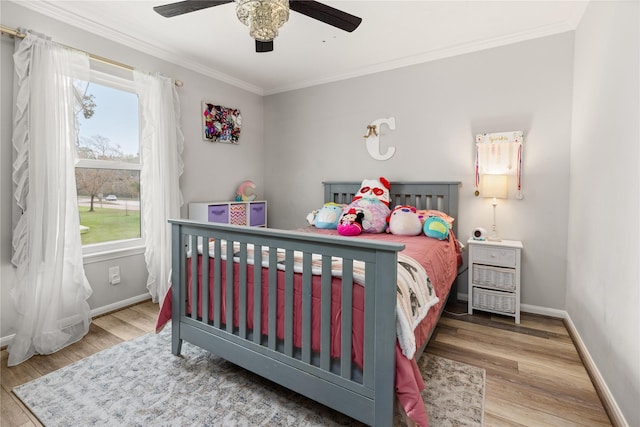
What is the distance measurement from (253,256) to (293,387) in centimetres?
68

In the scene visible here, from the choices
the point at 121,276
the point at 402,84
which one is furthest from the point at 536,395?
the point at 121,276

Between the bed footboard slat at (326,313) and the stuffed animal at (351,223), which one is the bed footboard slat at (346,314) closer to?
the bed footboard slat at (326,313)

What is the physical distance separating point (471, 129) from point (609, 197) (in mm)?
1471

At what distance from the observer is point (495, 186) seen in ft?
8.63

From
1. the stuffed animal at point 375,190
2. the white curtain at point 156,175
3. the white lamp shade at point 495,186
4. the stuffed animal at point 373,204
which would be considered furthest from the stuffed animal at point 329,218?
the white curtain at point 156,175

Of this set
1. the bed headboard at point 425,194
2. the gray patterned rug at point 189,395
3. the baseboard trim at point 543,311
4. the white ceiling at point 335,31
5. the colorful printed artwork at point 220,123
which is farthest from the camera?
the colorful printed artwork at point 220,123

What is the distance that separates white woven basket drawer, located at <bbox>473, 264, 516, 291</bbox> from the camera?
8.36 feet

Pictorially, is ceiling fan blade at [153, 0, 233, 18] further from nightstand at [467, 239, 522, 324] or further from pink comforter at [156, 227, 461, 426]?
nightstand at [467, 239, 522, 324]

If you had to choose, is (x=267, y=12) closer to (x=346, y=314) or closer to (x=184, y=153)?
(x=346, y=314)

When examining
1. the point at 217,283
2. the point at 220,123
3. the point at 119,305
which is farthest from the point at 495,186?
the point at 119,305

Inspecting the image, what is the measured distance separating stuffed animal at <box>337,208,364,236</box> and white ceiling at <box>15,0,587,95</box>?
1.57 metres

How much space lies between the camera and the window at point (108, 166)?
2.59 metres

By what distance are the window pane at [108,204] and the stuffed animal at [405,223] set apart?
8.03 feet

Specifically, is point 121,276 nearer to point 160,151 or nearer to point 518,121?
point 160,151
